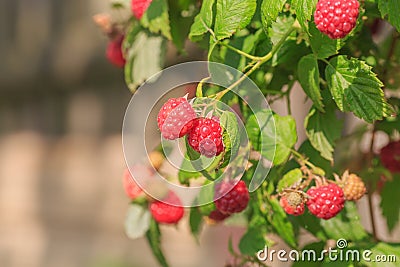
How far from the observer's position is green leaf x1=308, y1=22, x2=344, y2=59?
952 mm

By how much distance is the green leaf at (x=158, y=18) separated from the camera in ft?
3.81

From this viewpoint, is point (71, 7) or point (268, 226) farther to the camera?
point (71, 7)

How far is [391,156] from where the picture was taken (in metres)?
1.24

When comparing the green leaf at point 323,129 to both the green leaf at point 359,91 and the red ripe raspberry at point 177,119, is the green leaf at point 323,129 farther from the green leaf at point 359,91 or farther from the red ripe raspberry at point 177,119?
the red ripe raspberry at point 177,119

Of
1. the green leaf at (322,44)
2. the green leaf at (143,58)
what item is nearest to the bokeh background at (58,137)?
the green leaf at (143,58)

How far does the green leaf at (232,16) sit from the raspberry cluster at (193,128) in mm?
145

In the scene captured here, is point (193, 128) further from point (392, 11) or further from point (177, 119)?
point (392, 11)

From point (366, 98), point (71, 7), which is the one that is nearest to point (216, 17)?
point (366, 98)

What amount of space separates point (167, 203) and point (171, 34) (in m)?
0.28

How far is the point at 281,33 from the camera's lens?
40.0 inches

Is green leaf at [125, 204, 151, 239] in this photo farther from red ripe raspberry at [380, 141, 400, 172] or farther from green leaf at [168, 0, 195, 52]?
red ripe raspberry at [380, 141, 400, 172]

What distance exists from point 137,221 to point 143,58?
11.4 inches

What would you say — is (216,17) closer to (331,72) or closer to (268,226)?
(331,72)

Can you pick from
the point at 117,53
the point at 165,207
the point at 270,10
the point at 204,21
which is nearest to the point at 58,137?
the point at 117,53
